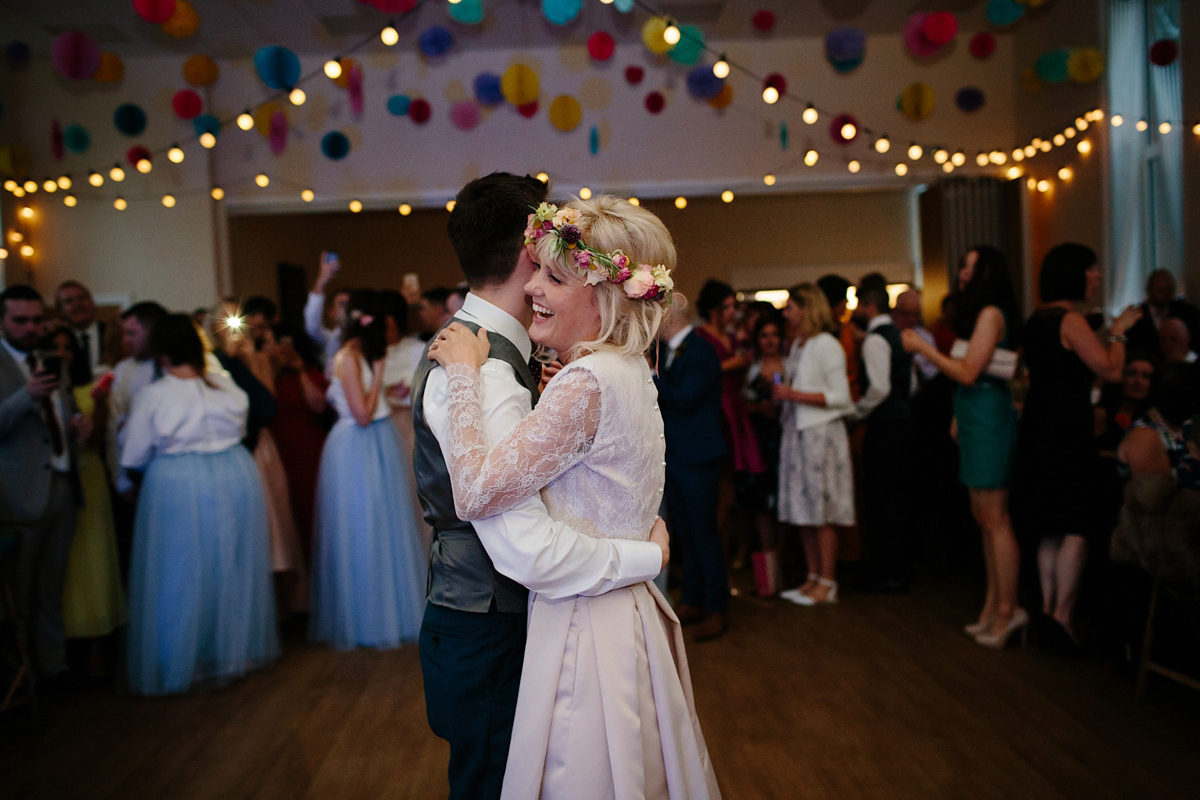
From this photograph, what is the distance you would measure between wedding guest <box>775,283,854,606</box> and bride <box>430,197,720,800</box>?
2987mm

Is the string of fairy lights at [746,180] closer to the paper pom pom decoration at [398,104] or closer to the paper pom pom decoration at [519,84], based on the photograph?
the paper pom pom decoration at [398,104]

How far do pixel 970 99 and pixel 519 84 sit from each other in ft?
13.4

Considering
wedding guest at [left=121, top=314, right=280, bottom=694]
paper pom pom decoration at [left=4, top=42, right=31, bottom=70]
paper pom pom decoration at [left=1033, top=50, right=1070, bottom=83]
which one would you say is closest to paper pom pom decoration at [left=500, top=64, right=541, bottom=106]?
paper pom pom decoration at [left=4, top=42, right=31, bottom=70]

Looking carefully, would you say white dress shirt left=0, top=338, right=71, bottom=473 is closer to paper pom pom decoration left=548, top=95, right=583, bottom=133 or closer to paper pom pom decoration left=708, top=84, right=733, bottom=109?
paper pom pom decoration left=548, top=95, right=583, bottom=133

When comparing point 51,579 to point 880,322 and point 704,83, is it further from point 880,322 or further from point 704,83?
→ point 704,83

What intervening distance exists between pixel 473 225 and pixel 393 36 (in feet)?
14.5

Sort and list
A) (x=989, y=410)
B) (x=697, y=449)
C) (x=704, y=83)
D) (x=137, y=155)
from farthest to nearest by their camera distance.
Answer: (x=704, y=83)
(x=137, y=155)
(x=697, y=449)
(x=989, y=410)

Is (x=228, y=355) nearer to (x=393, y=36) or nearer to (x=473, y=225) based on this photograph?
(x=393, y=36)

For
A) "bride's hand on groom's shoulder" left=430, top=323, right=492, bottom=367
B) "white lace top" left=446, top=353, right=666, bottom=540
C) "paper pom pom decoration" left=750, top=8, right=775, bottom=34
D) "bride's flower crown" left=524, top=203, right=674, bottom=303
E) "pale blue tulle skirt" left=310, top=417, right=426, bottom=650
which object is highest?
"paper pom pom decoration" left=750, top=8, right=775, bottom=34

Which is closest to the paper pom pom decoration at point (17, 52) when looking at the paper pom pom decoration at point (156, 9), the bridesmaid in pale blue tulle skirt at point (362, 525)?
the paper pom pom decoration at point (156, 9)

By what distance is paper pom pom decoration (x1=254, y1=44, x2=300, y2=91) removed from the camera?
6133 mm

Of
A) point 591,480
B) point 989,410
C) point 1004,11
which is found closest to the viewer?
point 591,480

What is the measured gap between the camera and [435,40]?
6938mm

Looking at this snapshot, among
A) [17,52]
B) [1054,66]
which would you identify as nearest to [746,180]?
[1054,66]
